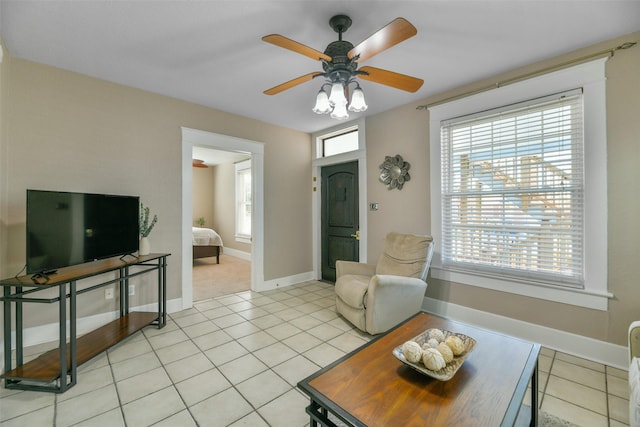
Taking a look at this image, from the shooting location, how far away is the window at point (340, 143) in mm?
4293

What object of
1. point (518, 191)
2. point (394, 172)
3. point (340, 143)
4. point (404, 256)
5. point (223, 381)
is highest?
point (340, 143)

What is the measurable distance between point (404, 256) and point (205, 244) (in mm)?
4527

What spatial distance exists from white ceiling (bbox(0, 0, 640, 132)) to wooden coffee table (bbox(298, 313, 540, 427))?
2.18m

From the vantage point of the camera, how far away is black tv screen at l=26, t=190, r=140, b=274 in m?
1.92

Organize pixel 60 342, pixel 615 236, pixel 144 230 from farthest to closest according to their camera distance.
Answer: pixel 144 230 < pixel 615 236 < pixel 60 342

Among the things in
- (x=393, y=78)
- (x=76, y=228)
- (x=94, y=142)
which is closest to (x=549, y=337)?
(x=393, y=78)

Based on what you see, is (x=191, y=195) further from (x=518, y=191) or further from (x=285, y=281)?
(x=518, y=191)

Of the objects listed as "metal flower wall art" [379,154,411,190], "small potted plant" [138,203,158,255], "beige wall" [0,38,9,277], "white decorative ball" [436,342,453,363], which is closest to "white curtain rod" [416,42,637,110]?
"metal flower wall art" [379,154,411,190]

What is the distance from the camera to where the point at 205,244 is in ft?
19.4

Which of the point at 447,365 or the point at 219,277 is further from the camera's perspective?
the point at 219,277

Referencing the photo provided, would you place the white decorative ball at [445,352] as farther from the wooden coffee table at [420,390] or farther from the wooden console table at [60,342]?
the wooden console table at [60,342]

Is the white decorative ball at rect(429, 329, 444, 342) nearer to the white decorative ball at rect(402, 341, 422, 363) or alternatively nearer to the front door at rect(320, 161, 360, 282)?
the white decorative ball at rect(402, 341, 422, 363)

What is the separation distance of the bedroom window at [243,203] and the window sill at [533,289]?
4.93 m

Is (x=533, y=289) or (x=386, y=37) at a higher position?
Answer: (x=386, y=37)
